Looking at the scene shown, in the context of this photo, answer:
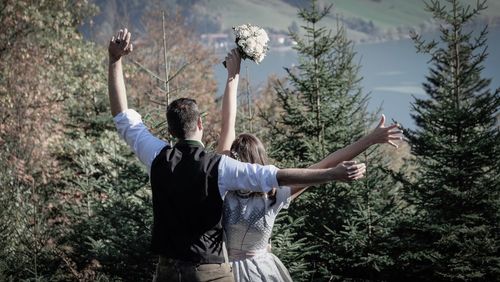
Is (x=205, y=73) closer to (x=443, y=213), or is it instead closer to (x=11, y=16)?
(x=11, y=16)

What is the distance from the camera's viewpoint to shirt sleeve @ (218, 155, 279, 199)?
2580 millimetres

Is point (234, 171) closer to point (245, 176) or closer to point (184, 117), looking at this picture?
point (245, 176)

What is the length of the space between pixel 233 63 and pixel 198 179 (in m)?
1.17

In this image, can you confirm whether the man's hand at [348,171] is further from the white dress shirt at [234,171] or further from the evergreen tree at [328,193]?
the evergreen tree at [328,193]

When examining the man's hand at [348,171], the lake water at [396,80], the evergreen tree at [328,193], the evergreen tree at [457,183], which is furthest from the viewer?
the lake water at [396,80]

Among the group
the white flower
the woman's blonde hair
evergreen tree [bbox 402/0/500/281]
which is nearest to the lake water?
evergreen tree [bbox 402/0/500/281]

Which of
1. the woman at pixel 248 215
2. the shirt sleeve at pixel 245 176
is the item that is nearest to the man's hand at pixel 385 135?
the shirt sleeve at pixel 245 176

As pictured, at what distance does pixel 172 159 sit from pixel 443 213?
832cm

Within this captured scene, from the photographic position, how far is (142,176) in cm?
734

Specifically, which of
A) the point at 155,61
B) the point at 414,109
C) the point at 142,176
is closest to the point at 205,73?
the point at 155,61

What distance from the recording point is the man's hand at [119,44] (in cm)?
311

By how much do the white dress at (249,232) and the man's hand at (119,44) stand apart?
39.9 inches

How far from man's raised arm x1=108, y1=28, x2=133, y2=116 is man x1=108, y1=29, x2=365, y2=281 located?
235 mm

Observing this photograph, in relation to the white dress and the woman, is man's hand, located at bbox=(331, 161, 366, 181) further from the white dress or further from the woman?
the white dress
